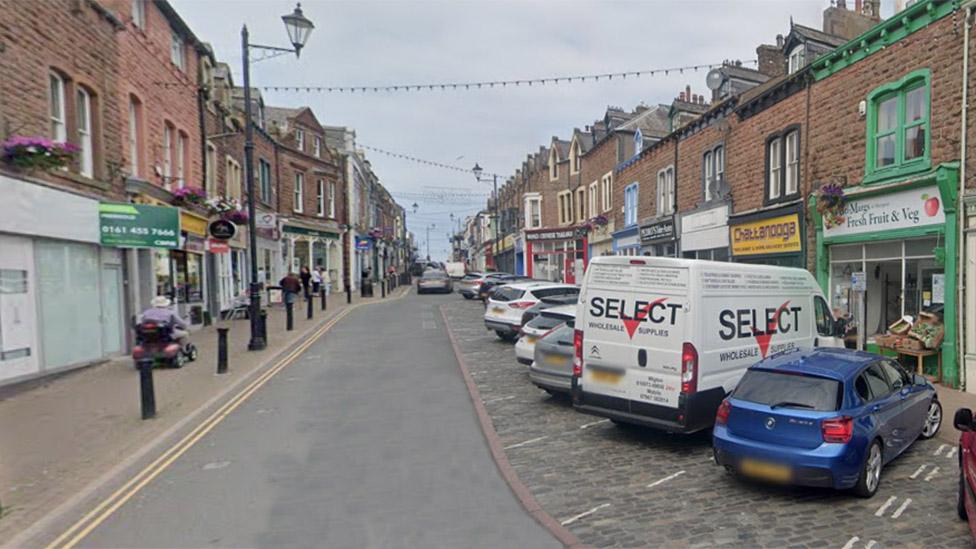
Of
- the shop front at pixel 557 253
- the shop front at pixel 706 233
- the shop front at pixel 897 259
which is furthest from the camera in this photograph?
the shop front at pixel 557 253

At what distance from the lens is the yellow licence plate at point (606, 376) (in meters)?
6.72

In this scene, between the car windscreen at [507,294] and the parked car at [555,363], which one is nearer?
the parked car at [555,363]

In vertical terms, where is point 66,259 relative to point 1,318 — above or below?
above

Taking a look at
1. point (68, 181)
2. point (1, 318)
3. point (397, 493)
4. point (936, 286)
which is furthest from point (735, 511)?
point (68, 181)

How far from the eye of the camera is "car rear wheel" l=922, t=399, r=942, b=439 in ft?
21.9

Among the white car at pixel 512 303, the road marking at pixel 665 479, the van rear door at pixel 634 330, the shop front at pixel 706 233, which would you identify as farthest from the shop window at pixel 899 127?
the road marking at pixel 665 479

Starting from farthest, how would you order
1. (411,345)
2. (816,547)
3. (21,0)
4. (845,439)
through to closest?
(411,345) < (21,0) < (845,439) < (816,547)

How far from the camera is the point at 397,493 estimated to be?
523 centimetres

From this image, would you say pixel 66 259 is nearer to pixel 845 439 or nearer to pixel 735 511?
pixel 735 511

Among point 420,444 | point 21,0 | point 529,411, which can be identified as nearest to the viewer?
point 420,444

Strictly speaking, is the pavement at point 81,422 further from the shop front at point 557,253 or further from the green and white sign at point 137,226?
the shop front at point 557,253

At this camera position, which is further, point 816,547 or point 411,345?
point 411,345

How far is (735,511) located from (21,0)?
13.7 meters

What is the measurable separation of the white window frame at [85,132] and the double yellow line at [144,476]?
6.37m
